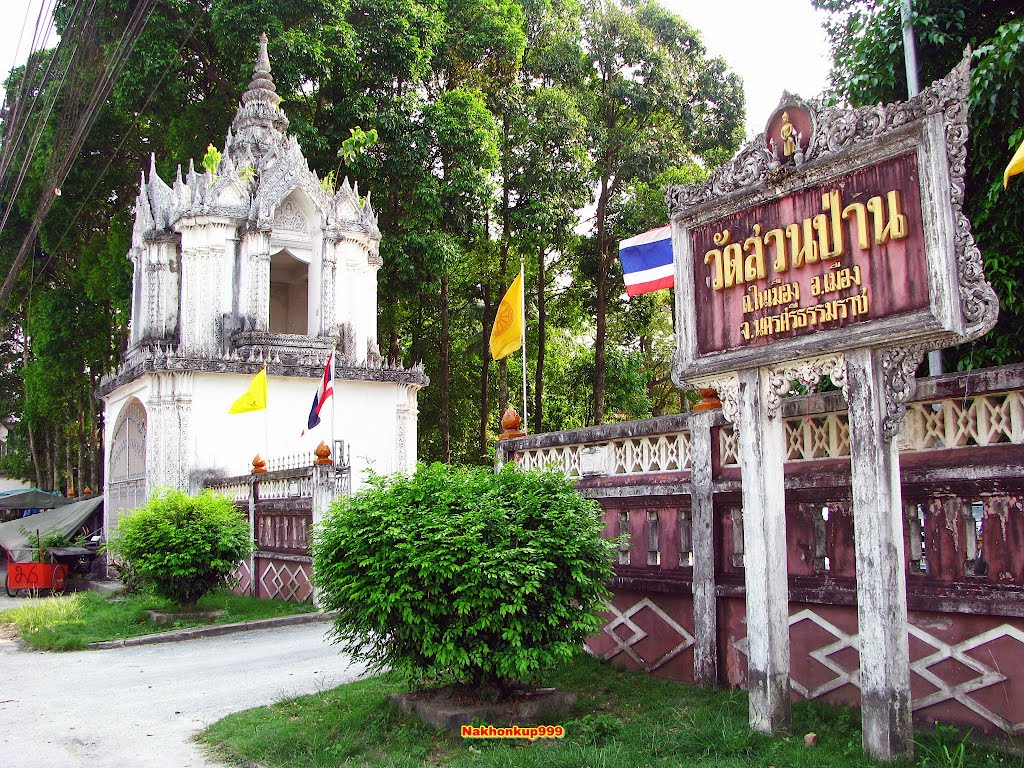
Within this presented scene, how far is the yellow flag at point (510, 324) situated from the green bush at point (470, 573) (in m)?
5.11

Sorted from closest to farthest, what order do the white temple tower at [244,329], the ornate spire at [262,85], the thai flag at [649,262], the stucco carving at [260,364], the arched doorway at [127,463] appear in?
the thai flag at [649,262] → the stucco carving at [260,364] → the white temple tower at [244,329] → the arched doorway at [127,463] → the ornate spire at [262,85]

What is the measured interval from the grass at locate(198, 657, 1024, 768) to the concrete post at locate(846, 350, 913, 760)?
26cm

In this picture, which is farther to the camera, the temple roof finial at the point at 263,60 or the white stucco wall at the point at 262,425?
the temple roof finial at the point at 263,60

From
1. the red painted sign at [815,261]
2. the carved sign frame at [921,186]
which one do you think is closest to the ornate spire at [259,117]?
the red painted sign at [815,261]

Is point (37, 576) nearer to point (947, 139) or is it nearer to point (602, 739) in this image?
point (602, 739)

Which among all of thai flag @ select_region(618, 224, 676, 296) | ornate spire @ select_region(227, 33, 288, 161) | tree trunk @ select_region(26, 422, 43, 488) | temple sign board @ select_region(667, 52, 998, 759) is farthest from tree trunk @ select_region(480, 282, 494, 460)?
tree trunk @ select_region(26, 422, 43, 488)

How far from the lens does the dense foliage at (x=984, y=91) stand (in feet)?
32.7

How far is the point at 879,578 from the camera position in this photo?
20.7ft

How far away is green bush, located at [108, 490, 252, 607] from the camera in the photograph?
15.4m

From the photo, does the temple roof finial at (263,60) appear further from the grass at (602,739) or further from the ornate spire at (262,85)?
the grass at (602,739)

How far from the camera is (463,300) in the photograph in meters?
35.5

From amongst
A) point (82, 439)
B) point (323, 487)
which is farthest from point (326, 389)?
point (82, 439)

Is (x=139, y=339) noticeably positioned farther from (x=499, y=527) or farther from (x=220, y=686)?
(x=499, y=527)

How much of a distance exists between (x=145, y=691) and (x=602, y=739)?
19.4ft
